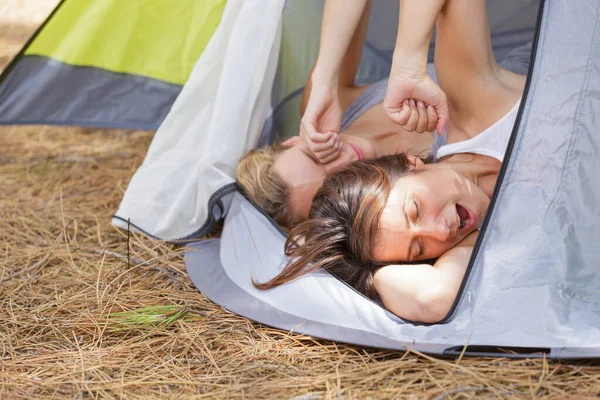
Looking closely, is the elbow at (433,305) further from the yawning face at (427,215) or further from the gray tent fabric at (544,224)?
the yawning face at (427,215)

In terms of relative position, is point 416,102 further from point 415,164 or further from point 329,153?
point 329,153

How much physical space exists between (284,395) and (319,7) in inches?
63.2

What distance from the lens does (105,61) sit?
243 cm

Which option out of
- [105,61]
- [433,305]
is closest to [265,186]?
[433,305]

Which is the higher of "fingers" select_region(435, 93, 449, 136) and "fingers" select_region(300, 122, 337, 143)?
"fingers" select_region(435, 93, 449, 136)

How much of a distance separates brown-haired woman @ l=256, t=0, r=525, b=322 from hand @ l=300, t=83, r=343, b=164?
0.17 metres

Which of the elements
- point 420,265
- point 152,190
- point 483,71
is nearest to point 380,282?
point 420,265

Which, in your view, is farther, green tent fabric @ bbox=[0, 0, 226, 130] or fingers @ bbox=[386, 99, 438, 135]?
A: green tent fabric @ bbox=[0, 0, 226, 130]

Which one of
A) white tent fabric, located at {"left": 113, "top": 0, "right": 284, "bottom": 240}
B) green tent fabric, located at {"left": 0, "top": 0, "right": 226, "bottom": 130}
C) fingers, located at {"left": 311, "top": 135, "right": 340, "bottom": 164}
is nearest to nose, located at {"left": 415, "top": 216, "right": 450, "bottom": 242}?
fingers, located at {"left": 311, "top": 135, "right": 340, "bottom": 164}

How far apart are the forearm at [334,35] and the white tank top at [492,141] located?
0.44m

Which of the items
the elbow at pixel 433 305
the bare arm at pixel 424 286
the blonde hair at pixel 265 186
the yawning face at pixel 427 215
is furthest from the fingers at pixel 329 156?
the elbow at pixel 433 305

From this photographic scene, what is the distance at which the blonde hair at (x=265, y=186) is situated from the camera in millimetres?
2055

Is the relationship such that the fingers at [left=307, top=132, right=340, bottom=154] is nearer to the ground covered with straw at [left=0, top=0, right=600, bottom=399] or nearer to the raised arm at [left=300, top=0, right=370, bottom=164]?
the raised arm at [left=300, top=0, right=370, bottom=164]

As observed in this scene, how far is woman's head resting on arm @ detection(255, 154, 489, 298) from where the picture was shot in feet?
5.41
